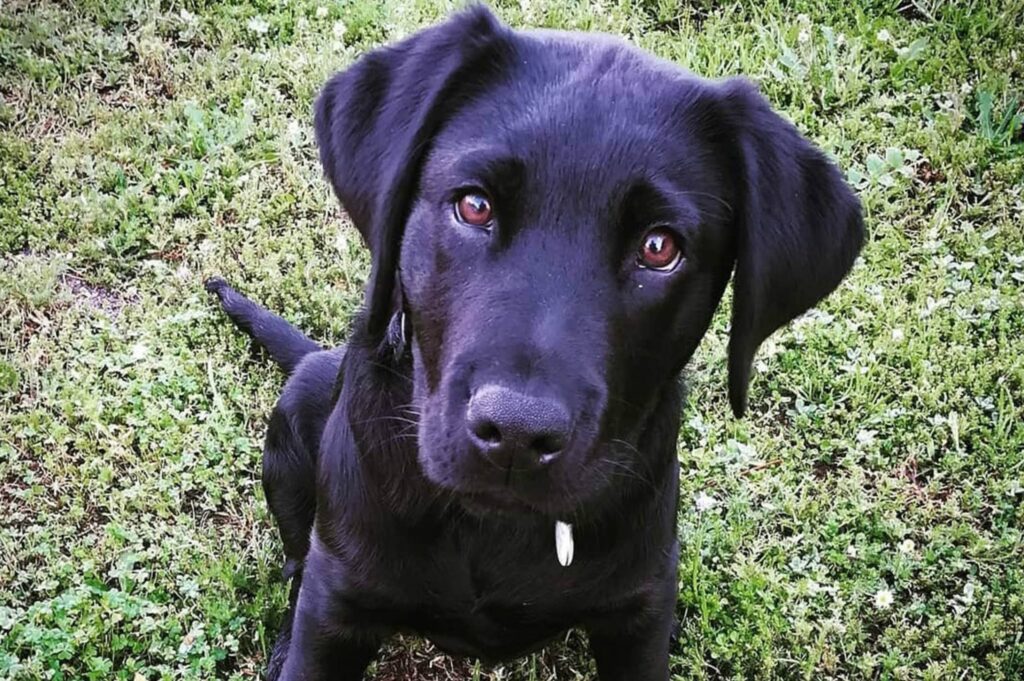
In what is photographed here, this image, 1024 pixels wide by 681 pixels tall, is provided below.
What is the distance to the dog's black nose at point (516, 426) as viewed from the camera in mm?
2016

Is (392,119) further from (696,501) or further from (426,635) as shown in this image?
(696,501)

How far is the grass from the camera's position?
3363 millimetres

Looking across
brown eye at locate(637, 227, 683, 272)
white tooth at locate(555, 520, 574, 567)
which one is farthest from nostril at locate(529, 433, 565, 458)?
white tooth at locate(555, 520, 574, 567)

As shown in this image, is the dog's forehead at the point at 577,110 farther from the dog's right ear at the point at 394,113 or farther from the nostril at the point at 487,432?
the nostril at the point at 487,432

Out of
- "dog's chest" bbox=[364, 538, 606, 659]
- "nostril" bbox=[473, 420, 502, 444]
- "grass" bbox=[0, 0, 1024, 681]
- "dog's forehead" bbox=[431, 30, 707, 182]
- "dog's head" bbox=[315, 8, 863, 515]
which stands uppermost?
"dog's forehead" bbox=[431, 30, 707, 182]

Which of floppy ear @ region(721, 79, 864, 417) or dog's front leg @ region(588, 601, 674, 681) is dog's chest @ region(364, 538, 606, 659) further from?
floppy ear @ region(721, 79, 864, 417)

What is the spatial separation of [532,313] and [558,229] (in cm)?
17

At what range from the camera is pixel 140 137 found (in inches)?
184

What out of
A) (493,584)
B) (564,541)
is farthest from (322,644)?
(564,541)

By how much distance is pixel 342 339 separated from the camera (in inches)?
162

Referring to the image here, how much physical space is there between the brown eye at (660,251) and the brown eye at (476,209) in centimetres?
30

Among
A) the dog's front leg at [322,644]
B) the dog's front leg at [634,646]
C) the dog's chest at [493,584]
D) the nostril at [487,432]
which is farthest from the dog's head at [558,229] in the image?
the dog's front leg at [322,644]

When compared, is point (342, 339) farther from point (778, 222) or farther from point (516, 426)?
point (516, 426)

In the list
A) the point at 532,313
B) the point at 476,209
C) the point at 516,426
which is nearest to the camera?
the point at 516,426
